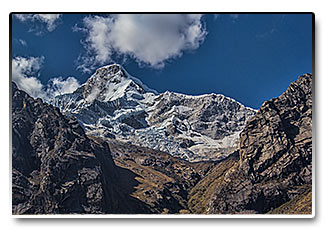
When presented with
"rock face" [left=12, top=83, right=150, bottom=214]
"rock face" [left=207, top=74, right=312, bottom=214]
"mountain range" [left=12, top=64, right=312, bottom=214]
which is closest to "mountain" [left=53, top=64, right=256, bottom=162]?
"mountain range" [left=12, top=64, right=312, bottom=214]

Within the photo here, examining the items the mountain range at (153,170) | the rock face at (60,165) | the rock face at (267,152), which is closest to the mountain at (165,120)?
the mountain range at (153,170)

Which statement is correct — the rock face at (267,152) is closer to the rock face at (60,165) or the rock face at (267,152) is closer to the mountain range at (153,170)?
the mountain range at (153,170)

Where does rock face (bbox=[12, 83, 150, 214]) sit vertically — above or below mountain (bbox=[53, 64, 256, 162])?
below

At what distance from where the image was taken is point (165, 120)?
193 meters

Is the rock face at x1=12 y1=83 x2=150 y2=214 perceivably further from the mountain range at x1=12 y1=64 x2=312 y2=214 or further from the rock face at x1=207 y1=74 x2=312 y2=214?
the rock face at x1=207 y1=74 x2=312 y2=214

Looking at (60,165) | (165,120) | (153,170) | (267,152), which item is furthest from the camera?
(165,120)

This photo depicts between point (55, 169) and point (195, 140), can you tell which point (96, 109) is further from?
point (55, 169)

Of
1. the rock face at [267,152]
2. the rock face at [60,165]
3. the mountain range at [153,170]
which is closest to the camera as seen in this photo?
the mountain range at [153,170]

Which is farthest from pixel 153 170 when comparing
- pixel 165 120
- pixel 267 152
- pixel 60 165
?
pixel 165 120

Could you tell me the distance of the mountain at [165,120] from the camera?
158 meters

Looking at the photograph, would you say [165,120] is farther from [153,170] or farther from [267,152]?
[267,152]

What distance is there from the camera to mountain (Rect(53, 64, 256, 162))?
158 m

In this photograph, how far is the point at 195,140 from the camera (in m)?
174
